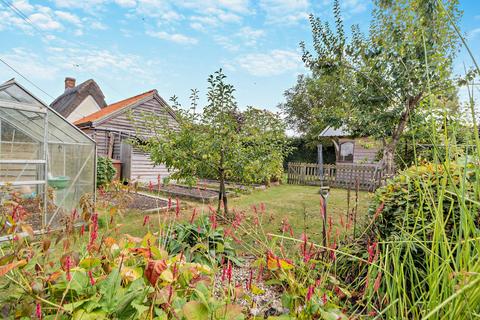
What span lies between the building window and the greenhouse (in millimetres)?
15390

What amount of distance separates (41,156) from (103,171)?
492cm

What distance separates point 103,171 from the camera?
376 inches

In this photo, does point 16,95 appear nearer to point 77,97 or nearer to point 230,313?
point 230,313

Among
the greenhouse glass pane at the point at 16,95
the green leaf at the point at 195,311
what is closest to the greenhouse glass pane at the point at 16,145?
the greenhouse glass pane at the point at 16,95

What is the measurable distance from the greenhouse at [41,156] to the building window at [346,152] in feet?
50.5

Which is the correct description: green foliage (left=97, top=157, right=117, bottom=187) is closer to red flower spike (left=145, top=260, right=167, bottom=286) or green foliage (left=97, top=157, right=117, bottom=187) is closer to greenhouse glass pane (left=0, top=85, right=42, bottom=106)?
greenhouse glass pane (left=0, top=85, right=42, bottom=106)

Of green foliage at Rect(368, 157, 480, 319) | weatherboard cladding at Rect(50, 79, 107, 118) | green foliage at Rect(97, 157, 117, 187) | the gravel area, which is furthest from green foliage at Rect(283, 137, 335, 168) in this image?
the gravel area

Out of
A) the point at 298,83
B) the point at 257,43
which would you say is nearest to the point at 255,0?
the point at 257,43

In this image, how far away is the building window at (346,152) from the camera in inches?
679

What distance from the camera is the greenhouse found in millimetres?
4335

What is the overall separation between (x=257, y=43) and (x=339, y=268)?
6559 millimetres

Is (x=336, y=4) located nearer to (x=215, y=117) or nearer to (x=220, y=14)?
(x=220, y=14)

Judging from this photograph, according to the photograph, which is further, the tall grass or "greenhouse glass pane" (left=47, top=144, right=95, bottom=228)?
"greenhouse glass pane" (left=47, top=144, right=95, bottom=228)

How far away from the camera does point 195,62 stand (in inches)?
334
